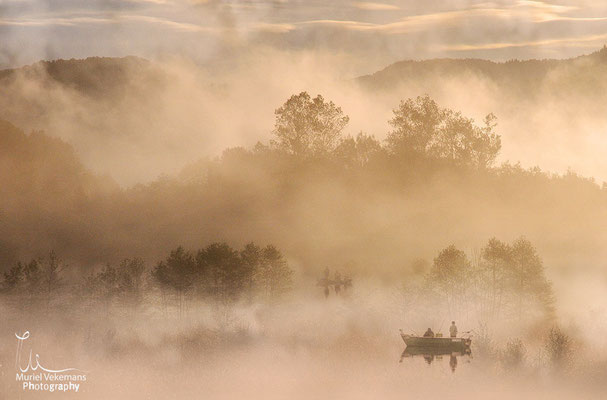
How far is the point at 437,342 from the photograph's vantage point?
85875 millimetres

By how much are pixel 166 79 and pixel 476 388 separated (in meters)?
121

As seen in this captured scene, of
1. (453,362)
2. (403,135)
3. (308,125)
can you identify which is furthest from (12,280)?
(403,135)

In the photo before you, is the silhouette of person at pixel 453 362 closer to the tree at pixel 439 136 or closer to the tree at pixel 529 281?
the tree at pixel 529 281

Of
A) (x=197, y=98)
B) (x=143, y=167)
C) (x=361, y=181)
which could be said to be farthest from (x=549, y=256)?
(x=197, y=98)

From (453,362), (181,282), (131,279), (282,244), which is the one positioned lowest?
(453,362)

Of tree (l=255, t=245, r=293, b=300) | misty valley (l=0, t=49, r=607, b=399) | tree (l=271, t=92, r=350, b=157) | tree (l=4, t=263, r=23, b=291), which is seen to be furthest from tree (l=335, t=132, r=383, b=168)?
tree (l=4, t=263, r=23, b=291)

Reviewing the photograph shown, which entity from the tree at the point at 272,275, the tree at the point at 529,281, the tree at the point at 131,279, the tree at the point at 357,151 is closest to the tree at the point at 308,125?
the tree at the point at 357,151

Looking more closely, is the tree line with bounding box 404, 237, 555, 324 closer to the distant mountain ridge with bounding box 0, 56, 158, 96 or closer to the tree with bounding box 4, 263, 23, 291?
the tree with bounding box 4, 263, 23, 291

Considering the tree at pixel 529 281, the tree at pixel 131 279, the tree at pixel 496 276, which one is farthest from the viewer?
the tree at pixel 496 276

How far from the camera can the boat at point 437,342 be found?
8550 centimetres
